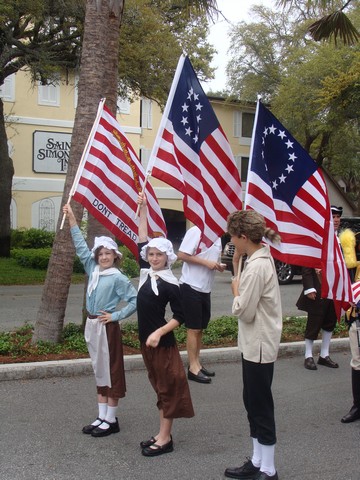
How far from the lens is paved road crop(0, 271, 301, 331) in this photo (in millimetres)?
9859

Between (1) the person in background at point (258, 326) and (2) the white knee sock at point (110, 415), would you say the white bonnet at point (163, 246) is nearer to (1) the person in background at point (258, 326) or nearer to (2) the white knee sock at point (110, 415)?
(1) the person in background at point (258, 326)

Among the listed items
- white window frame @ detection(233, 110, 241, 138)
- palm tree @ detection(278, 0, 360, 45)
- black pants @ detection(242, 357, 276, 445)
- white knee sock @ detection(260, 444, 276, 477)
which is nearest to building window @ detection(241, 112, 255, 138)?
white window frame @ detection(233, 110, 241, 138)

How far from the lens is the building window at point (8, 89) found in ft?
87.6

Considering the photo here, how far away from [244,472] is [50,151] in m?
26.1

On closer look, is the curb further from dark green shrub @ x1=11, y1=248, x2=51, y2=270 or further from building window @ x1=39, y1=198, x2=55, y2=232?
building window @ x1=39, y1=198, x2=55, y2=232

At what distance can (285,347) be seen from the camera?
725cm

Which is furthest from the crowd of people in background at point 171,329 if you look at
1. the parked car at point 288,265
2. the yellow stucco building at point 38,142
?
the yellow stucco building at point 38,142

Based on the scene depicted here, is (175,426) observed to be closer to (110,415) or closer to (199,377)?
(110,415)

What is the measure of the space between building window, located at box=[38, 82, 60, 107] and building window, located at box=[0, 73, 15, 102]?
4.43ft

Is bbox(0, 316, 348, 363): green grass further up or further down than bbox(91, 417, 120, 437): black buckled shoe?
further down

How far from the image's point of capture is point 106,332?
14.9 ft

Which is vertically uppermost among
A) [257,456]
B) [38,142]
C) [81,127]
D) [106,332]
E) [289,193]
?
[38,142]

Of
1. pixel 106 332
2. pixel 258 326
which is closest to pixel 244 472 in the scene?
pixel 258 326

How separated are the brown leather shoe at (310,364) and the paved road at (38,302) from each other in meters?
3.79
